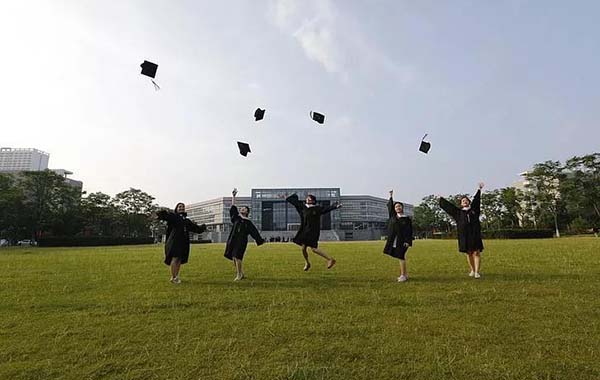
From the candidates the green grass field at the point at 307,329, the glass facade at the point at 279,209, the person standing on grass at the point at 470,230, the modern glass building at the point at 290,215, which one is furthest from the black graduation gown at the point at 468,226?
the glass facade at the point at 279,209

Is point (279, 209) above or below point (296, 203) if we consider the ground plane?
above

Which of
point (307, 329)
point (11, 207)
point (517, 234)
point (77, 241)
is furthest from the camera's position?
point (77, 241)

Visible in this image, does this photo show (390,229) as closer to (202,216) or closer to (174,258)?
(174,258)

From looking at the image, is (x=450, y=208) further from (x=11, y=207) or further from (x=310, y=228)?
(x=11, y=207)

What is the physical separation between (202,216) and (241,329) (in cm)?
12739

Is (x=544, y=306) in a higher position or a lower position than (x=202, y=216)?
lower

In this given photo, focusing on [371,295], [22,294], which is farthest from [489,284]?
[22,294]

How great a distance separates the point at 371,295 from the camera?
6.92 metres

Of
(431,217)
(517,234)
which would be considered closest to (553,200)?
(517,234)

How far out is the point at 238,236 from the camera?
9.89 metres

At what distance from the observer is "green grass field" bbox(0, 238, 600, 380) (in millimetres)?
3795

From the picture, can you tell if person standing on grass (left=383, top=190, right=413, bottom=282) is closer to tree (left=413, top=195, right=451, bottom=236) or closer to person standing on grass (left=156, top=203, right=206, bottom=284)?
person standing on grass (left=156, top=203, right=206, bottom=284)

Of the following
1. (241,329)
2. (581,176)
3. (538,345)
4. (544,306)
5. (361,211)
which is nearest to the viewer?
(538,345)

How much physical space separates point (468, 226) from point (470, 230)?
115 millimetres
